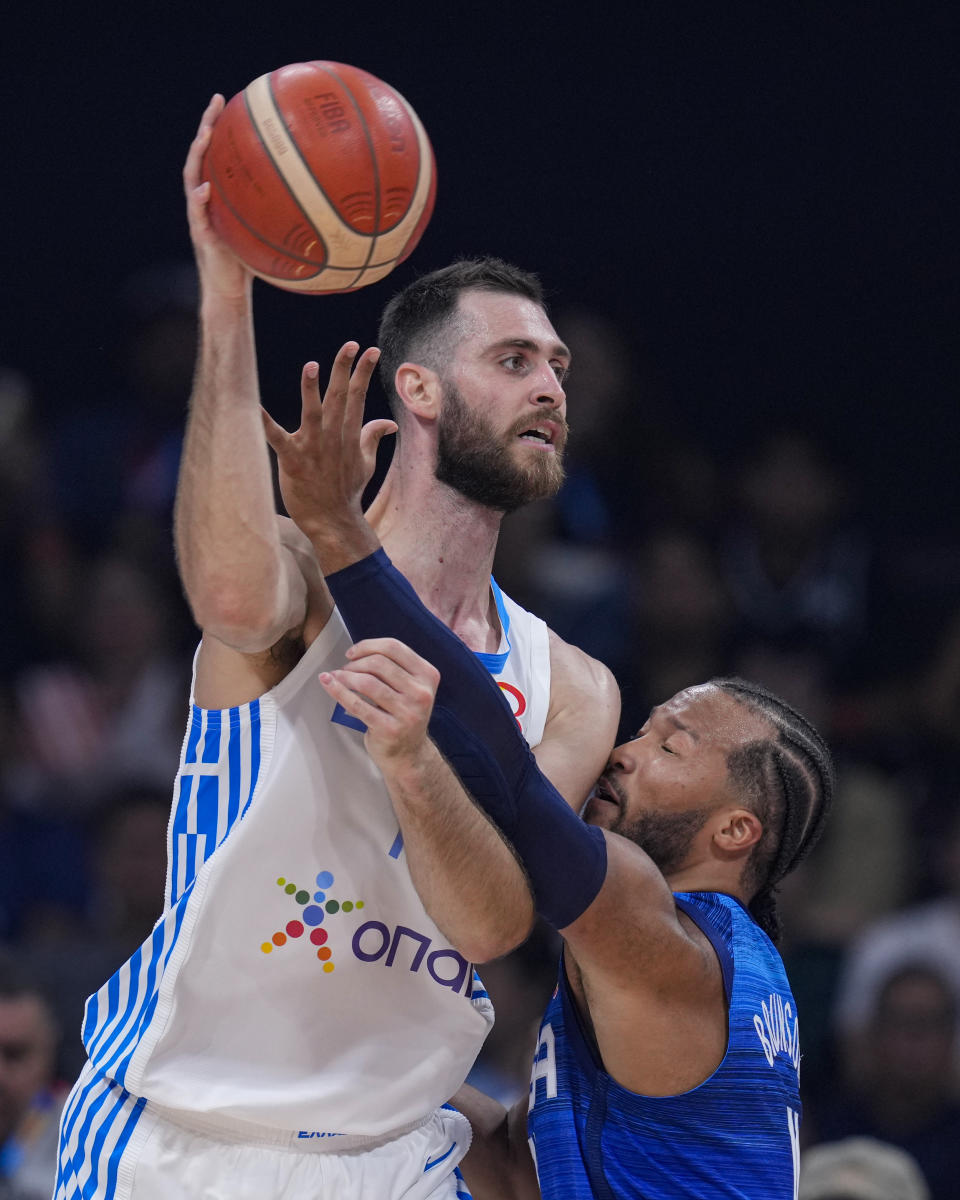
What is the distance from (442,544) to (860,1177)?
2.41 meters

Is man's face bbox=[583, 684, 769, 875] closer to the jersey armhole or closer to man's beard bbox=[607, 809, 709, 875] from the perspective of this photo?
man's beard bbox=[607, 809, 709, 875]

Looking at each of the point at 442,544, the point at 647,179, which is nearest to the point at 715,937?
the point at 442,544

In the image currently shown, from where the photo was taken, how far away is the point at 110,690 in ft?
23.5

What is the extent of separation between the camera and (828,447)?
8.01 metres

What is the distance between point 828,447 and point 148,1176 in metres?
5.62

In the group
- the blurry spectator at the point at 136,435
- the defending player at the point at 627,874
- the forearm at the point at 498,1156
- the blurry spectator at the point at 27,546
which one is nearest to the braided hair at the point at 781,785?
the defending player at the point at 627,874

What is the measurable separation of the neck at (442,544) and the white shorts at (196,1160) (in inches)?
46.5

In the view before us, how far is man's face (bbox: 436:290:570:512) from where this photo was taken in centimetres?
376

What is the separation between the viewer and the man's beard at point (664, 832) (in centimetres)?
385

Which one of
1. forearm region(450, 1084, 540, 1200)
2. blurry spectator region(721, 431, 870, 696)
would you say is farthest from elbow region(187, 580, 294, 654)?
blurry spectator region(721, 431, 870, 696)

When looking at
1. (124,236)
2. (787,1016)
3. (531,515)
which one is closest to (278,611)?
(787,1016)

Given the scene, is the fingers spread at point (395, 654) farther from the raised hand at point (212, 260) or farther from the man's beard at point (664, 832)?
the man's beard at point (664, 832)

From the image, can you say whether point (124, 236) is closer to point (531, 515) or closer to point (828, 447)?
point (531, 515)

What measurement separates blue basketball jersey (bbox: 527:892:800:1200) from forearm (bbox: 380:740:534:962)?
542 millimetres
